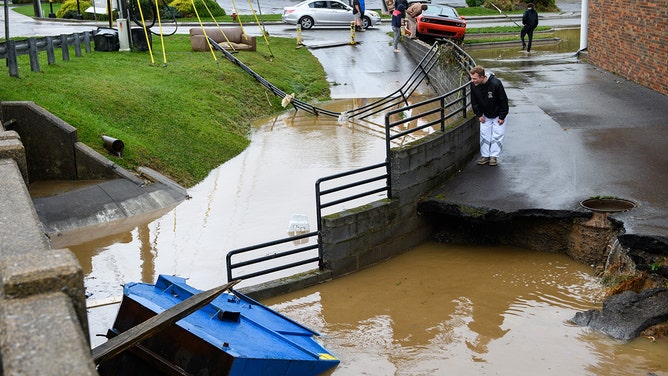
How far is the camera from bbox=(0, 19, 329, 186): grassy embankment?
1869 cm

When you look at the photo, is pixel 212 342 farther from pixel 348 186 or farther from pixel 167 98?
pixel 167 98

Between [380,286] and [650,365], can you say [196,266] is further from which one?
[650,365]

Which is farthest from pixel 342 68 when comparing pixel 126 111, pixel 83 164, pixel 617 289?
pixel 617 289

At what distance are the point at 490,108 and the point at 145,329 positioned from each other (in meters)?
8.49

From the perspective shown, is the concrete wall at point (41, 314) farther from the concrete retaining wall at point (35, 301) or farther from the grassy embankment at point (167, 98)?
the grassy embankment at point (167, 98)

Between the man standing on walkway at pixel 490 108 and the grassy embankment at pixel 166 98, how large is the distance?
6439 mm

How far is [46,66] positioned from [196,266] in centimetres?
1229

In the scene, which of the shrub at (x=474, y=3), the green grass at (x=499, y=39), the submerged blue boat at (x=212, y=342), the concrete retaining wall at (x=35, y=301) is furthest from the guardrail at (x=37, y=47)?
the shrub at (x=474, y=3)

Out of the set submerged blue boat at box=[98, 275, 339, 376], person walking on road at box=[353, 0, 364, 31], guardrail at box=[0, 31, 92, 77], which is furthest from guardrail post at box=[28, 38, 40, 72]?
person walking on road at box=[353, 0, 364, 31]

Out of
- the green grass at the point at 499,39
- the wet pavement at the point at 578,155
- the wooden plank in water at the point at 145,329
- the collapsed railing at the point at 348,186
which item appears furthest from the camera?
the green grass at the point at 499,39

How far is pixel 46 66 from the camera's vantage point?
914 inches

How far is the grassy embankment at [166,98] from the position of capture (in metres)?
18.7

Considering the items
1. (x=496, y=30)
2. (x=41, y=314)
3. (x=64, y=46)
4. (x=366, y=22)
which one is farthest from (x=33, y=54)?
(x=496, y=30)

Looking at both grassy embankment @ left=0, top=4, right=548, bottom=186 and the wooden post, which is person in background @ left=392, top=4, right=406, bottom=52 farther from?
the wooden post
